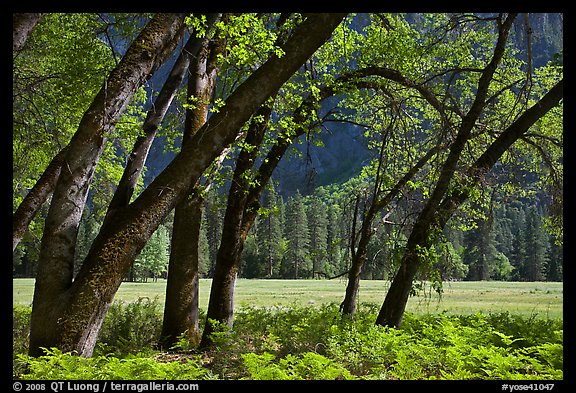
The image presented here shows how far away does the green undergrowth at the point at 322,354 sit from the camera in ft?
17.0

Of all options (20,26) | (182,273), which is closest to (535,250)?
(182,273)

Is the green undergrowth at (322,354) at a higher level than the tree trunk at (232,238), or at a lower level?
lower

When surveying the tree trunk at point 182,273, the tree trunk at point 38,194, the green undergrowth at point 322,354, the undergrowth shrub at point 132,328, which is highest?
the tree trunk at point 38,194

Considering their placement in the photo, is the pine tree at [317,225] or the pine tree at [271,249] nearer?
the pine tree at [271,249]

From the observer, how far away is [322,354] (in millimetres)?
7703

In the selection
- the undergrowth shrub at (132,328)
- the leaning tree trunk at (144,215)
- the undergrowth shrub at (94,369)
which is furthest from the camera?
the undergrowth shrub at (132,328)

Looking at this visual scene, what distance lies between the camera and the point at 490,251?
218 ft

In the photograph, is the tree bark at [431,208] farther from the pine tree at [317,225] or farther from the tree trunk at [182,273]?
the pine tree at [317,225]

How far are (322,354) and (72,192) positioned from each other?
433cm

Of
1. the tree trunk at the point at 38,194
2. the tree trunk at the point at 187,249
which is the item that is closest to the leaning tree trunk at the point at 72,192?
the tree trunk at the point at 187,249

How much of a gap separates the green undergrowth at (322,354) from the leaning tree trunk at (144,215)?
332 mm
